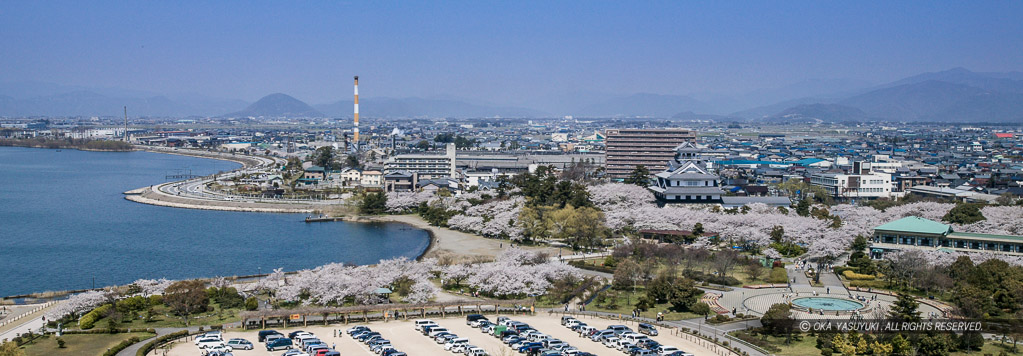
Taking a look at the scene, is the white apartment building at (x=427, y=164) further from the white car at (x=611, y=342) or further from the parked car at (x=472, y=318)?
the white car at (x=611, y=342)

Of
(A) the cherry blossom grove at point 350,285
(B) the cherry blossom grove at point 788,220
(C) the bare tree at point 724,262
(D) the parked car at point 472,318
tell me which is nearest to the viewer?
(D) the parked car at point 472,318

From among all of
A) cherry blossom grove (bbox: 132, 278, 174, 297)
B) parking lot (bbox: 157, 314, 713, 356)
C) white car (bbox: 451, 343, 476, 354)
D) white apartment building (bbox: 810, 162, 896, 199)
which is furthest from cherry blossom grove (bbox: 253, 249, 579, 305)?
white apartment building (bbox: 810, 162, 896, 199)

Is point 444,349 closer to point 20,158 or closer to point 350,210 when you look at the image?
point 350,210

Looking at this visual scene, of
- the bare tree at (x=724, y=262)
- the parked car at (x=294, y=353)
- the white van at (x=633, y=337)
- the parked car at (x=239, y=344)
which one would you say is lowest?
the parked car at (x=239, y=344)

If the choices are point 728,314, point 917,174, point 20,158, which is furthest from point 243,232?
point 20,158

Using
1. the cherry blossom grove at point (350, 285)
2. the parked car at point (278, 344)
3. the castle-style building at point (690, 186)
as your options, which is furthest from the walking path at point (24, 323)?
the castle-style building at point (690, 186)

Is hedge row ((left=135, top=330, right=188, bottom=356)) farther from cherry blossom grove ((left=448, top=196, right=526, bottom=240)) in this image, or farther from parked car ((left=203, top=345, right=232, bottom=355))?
cherry blossom grove ((left=448, top=196, right=526, bottom=240))
